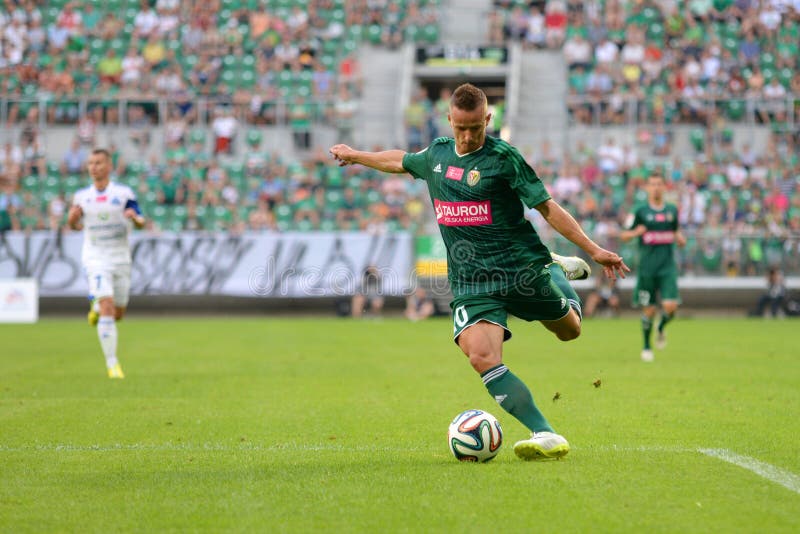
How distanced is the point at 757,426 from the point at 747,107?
25584mm

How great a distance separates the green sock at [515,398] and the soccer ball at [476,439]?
0.17 metres

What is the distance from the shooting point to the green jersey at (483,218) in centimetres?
771

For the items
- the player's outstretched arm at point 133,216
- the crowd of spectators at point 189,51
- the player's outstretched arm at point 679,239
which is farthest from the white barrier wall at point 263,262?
the player's outstretched arm at point 133,216

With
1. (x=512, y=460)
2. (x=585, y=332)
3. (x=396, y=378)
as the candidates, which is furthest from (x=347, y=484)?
(x=585, y=332)

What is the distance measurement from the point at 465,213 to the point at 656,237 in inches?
411

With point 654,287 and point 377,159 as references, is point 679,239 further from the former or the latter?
point 377,159

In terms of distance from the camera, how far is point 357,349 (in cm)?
1925

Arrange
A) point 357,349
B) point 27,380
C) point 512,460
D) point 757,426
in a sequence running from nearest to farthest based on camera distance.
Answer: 1. point 512,460
2. point 757,426
3. point 27,380
4. point 357,349

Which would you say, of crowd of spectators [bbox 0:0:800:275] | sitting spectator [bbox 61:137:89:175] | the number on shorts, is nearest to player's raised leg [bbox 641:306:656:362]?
the number on shorts

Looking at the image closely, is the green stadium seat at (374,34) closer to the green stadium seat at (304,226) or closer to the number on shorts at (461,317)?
the green stadium seat at (304,226)

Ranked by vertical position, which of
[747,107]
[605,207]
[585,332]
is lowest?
[585,332]

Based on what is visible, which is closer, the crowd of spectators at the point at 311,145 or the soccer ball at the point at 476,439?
the soccer ball at the point at 476,439

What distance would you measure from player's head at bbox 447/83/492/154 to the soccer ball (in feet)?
6.20

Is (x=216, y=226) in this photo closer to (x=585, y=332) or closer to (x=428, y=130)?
(x=428, y=130)
